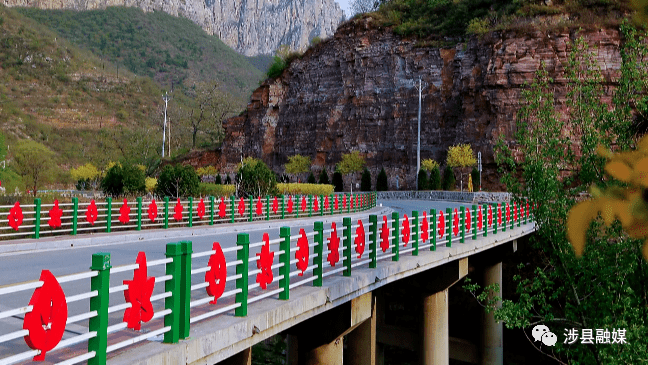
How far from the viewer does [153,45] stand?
13438cm

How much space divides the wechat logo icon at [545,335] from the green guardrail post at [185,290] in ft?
35.8

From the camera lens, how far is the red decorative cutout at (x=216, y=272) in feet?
21.3

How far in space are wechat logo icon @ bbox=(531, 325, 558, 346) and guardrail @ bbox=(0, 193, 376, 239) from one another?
1106 centimetres

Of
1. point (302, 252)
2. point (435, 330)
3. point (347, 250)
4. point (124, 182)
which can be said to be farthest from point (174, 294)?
point (124, 182)

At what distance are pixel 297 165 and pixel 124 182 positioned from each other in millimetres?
45134

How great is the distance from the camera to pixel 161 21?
5773 inches

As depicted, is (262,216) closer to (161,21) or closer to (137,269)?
(137,269)

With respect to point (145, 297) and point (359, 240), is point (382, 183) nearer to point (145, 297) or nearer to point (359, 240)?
point (359, 240)

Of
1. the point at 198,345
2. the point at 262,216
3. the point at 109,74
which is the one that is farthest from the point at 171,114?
the point at 198,345

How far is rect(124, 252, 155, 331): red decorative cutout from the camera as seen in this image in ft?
17.2

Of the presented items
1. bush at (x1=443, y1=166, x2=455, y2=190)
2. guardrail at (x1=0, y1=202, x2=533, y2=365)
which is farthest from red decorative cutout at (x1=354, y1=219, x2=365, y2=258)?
bush at (x1=443, y1=166, x2=455, y2=190)

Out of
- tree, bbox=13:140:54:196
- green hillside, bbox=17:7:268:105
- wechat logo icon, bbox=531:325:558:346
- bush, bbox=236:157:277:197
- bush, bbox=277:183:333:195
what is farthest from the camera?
green hillside, bbox=17:7:268:105

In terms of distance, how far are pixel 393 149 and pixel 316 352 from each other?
60.1 m

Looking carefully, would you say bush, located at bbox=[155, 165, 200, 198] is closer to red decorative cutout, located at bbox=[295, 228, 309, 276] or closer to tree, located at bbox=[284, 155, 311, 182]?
red decorative cutout, located at bbox=[295, 228, 309, 276]
